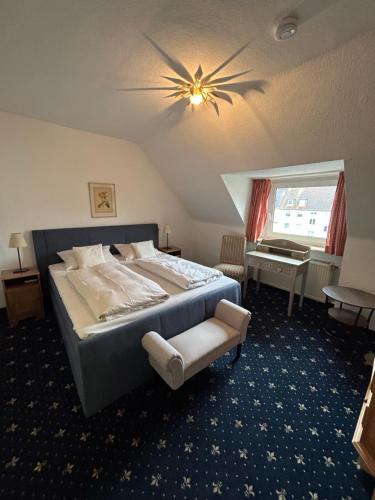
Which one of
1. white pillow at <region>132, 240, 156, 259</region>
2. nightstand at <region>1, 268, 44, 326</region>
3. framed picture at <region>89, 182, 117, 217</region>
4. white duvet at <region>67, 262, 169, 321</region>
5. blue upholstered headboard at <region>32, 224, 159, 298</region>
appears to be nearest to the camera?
white duvet at <region>67, 262, 169, 321</region>

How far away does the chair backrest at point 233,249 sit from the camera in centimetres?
374

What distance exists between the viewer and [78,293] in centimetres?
210

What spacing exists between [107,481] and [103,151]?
3718 mm

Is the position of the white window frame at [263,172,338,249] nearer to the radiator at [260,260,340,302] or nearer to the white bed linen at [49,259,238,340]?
the radiator at [260,260,340,302]

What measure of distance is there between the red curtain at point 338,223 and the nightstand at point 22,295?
13.4ft

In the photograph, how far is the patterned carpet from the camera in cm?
119

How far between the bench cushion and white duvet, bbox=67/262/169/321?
43 cm

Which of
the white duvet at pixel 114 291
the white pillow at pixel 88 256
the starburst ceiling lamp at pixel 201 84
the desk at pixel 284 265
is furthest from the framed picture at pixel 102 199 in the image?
the desk at pixel 284 265

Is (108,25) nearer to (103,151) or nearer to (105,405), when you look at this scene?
(103,151)

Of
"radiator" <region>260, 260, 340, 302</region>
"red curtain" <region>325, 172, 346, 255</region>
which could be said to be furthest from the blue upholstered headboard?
"red curtain" <region>325, 172, 346, 255</region>

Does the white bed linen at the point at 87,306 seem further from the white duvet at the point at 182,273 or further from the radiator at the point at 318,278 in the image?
the radiator at the point at 318,278

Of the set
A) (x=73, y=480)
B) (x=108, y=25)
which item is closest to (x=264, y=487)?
(x=73, y=480)

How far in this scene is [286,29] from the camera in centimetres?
120

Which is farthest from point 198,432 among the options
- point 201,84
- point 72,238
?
point 72,238
